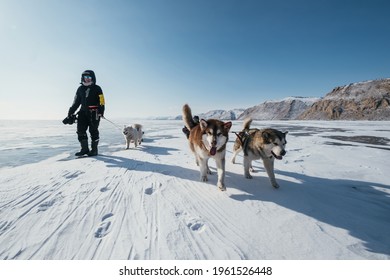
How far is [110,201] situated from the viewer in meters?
2.88

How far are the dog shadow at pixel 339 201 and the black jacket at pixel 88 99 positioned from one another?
5.31 meters

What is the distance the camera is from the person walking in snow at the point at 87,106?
Result: 613 centimetres

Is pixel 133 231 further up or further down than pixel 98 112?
further down

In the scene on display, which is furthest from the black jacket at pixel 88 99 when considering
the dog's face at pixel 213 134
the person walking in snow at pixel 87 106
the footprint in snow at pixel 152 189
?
the dog's face at pixel 213 134

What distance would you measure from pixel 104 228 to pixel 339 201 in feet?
11.4

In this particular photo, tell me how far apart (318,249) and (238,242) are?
2.64 ft

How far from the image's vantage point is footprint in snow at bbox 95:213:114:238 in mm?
2108

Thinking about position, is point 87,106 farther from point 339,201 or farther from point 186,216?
point 339,201

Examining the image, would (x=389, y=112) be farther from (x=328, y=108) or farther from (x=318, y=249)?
(x=318, y=249)

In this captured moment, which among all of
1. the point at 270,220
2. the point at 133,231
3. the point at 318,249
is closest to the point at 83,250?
the point at 133,231

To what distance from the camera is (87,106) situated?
611 centimetres

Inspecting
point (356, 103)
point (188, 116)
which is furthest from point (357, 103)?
point (188, 116)

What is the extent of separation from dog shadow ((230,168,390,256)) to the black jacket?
5.31 m

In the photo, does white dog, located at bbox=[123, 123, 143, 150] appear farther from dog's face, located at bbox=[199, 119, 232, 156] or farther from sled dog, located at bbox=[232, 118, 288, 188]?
sled dog, located at bbox=[232, 118, 288, 188]
